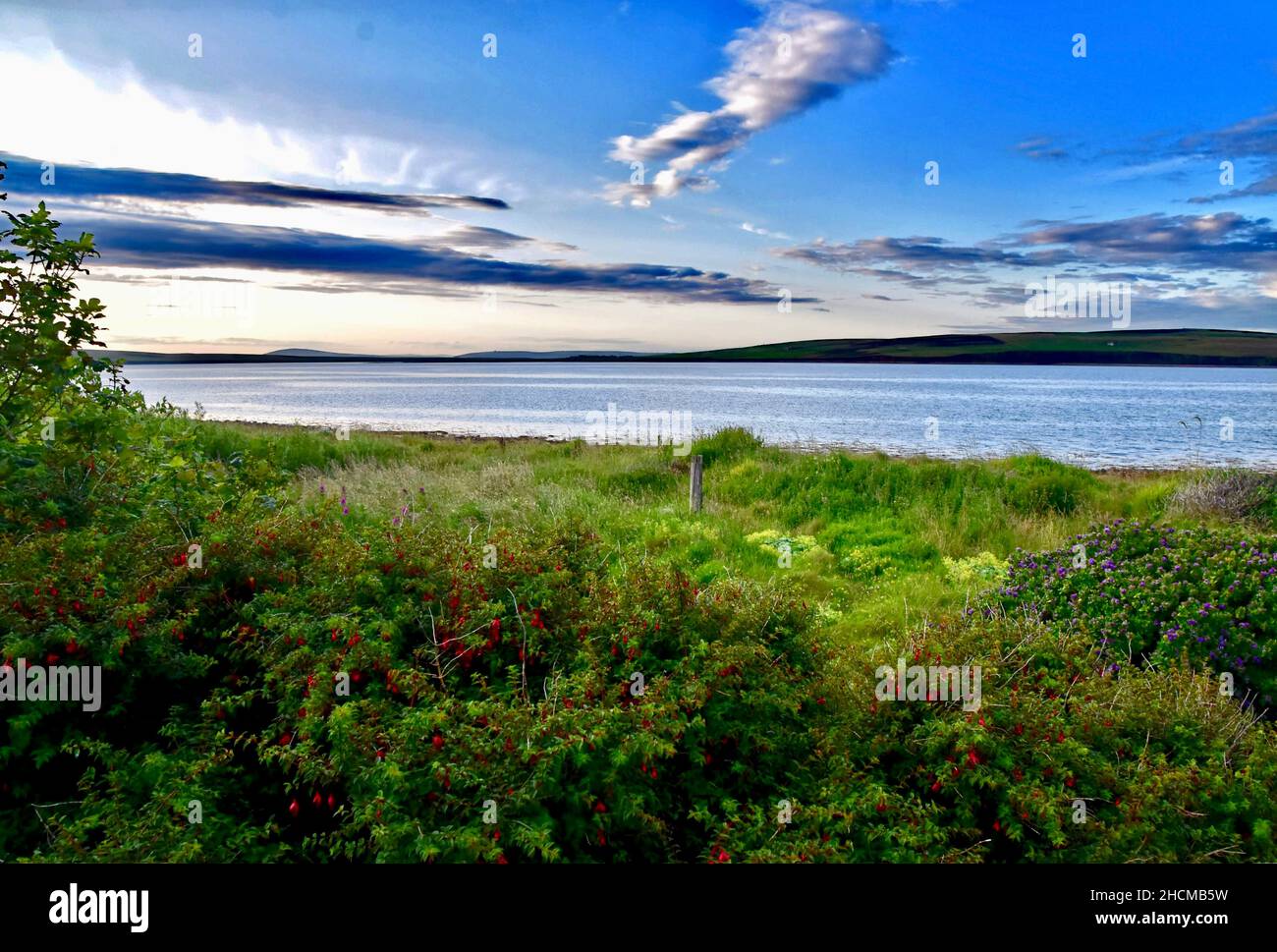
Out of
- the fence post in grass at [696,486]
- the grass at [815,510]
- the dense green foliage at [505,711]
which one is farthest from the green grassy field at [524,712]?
the fence post in grass at [696,486]

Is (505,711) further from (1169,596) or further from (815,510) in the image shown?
(815,510)

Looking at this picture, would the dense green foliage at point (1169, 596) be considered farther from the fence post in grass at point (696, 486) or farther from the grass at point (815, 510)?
the fence post in grass at point (696, 486)

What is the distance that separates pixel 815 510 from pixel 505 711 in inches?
477

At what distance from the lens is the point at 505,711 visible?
3.34 m

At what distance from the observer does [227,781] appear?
11.4ft

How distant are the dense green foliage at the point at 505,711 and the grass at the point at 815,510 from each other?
1.60 meters

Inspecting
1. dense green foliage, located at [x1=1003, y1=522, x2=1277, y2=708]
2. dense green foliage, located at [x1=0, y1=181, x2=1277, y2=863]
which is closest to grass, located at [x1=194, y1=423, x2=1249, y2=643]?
dense green foliage, located at [x1=1003, y1=522, x2=1277, y2=708]

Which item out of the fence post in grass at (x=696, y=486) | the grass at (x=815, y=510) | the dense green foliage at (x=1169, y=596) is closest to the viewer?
the dense green foliage at (x=1169, y=596)

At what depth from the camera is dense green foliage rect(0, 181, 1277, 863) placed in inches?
123

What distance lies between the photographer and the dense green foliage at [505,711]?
3.13 meters

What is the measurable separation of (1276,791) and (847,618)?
169 inches

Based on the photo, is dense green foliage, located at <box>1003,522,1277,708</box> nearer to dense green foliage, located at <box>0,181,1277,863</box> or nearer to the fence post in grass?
dense green foliage, located at <box>0,181,1277,863</box>
